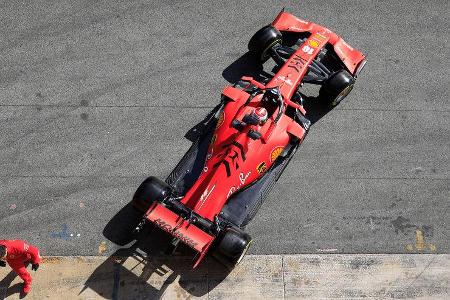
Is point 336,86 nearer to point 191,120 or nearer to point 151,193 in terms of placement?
point 191,120

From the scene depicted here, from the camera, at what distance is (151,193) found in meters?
9.19

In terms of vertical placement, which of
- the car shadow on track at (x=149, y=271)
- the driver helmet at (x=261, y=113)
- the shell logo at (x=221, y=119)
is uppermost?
the driver helmet at (x=261, y=113)

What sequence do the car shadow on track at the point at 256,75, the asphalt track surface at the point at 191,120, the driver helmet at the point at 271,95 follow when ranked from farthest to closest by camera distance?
the car shadow on track at the point at 256,75 < the asphalt track surface at the point at 191,120 < the driver helmet at the point at 271,95

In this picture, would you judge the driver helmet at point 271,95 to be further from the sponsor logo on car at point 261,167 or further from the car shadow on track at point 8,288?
the car shadow on track at point 8,288

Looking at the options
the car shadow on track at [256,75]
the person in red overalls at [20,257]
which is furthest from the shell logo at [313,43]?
the person in red overalls at [20,257]

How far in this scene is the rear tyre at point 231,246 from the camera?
8859 mm

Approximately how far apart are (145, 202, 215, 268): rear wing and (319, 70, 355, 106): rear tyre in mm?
4144

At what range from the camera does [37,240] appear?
392 inches

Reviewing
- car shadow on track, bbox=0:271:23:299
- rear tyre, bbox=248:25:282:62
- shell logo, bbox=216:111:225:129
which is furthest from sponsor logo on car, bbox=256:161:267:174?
car shadow on track, bbox=0:271:23:299

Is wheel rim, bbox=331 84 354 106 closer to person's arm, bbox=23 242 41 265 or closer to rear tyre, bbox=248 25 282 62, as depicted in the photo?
rear tyre, bbox=248 25 282 62

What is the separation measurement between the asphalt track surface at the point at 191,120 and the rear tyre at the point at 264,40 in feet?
2.08

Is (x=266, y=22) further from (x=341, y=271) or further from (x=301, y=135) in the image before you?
(x=341, y=271)

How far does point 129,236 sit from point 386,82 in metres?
6.35

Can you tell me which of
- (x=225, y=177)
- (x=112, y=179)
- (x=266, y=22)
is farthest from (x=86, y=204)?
(x=266, y=22)
